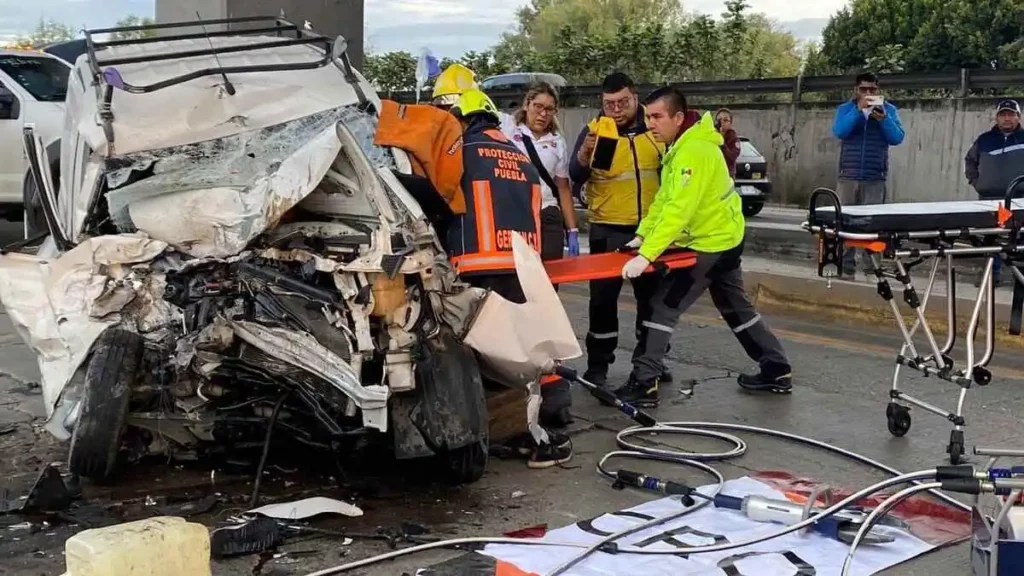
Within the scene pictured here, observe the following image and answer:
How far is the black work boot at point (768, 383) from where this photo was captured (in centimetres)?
720

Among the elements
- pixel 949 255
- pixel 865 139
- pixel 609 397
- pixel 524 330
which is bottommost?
pixel 609 397

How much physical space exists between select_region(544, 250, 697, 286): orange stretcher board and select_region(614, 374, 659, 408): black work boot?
67cm

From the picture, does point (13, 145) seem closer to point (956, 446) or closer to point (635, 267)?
point (635, 267)

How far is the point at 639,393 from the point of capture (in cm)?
679

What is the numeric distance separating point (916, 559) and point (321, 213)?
2884 millimetres

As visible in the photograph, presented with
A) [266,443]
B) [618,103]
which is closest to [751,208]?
[618,103]

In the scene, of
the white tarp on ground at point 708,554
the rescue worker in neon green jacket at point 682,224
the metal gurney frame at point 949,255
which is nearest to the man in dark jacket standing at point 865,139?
the rescue worker in neon green jacket at point 682,224

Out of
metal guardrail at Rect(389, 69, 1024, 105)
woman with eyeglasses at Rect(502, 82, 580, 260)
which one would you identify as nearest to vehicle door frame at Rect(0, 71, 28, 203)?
woman with eyeglasses at Rect(502, 82, 580, 260)

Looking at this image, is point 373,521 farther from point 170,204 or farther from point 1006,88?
point 1006,88

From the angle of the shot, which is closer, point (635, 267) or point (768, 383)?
point (635, 267)

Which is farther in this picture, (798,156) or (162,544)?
(798,156)

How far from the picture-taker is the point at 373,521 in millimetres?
4820

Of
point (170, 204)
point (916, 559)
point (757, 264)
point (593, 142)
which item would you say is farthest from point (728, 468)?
point (757, 264)

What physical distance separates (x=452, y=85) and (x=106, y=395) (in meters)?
2.33
